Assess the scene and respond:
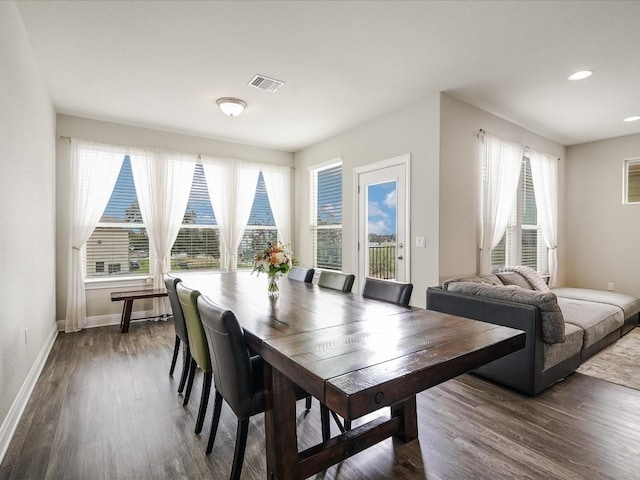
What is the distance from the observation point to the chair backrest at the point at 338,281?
282 cm

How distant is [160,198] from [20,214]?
7.88 feet

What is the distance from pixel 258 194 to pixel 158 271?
2061 mm

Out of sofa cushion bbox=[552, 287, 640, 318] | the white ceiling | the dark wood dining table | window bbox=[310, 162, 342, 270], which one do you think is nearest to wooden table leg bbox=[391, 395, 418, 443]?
the dark wood dining table

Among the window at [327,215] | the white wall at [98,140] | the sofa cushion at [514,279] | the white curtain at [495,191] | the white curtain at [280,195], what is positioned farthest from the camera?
the white curtain at [280,195]

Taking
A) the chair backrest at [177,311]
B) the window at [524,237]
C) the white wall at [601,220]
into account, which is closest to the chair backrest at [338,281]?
the chair backrest at [177,311]

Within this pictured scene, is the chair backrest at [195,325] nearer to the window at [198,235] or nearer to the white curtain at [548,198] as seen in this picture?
the window at [198,235]

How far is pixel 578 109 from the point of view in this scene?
410cm

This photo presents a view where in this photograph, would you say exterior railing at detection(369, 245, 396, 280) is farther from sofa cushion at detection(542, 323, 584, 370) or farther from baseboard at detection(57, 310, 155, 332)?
baseboard at detection(57, 310, 155, 332)

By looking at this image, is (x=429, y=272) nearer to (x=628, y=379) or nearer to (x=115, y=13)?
(x=628, y=379)

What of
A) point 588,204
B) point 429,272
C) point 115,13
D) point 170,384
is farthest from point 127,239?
point 588,204

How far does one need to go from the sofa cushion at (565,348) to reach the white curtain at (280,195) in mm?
4090

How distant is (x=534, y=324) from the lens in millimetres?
2498

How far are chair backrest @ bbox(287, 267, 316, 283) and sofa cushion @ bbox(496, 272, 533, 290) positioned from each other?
2307mm

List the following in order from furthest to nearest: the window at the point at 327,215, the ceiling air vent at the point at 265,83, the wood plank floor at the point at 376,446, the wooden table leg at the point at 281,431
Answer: the window at the point at 327,215 < the ceiling air vent at the point at 265,83 < the wood plank floor at the point at 376,446 < the wooden table leg at the point at 281,431
